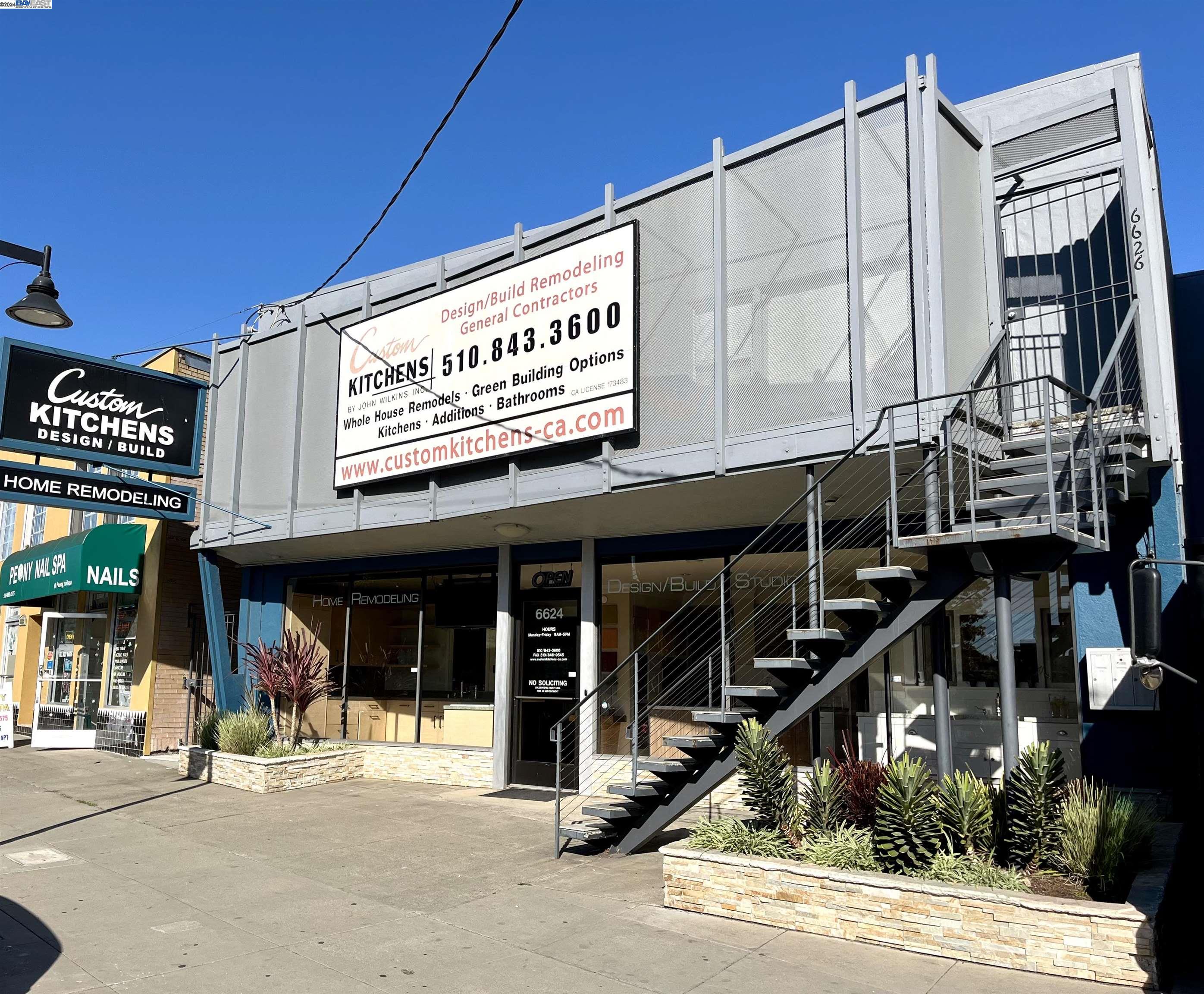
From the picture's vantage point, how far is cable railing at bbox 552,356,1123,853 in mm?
7969

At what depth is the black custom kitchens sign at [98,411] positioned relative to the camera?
14523mm

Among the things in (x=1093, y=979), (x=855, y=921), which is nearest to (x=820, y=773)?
(x=855, y=921)

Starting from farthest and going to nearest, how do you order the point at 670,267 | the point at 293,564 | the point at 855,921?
the point at 293,564, the point at 670,267, the point at 855,921

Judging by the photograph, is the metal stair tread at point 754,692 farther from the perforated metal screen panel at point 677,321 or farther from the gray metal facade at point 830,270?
the perforated metal screen panel at point 677,321

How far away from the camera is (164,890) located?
28.2 feet

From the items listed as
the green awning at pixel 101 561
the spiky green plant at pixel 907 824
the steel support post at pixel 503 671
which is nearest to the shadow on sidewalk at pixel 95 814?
the steel support post at pixel 503 671

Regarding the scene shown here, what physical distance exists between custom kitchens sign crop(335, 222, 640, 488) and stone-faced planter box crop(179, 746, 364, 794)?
14.2 feet

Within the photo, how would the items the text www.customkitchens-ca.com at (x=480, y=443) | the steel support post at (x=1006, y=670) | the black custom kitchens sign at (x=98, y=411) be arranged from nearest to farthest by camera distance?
the steel support post at (x=1006, y=670)
the text www.customkitchens-ca.com at (x=480, y=443)
the black custom kitchens sign at (x=98, y=411)

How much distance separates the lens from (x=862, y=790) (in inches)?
318

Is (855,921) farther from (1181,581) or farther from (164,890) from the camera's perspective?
(164,890)

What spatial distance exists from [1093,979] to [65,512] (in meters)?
24.9

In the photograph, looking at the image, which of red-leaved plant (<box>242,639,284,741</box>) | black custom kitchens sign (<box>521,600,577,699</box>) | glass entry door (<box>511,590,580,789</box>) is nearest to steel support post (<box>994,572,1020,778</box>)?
glass entry door (<box>511,590,580,789</box>)

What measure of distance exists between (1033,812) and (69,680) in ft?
70.0

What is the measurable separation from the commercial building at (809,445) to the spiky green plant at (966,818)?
0.44m
